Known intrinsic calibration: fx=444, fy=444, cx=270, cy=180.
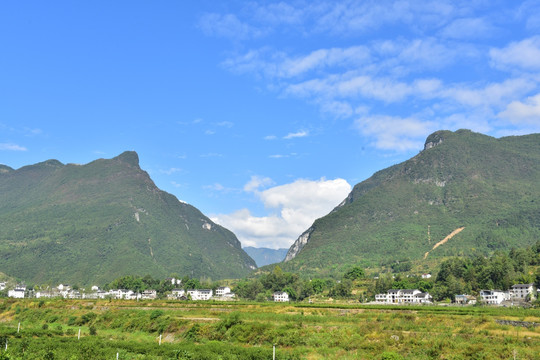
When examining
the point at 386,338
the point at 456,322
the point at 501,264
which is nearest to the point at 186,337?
the point at 386,338

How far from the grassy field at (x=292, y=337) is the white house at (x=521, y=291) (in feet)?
150

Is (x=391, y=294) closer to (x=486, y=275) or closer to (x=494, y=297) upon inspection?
(x=486, y=275)

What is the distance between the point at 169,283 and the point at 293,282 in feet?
166

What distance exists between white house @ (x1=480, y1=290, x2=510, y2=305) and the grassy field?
44154mm

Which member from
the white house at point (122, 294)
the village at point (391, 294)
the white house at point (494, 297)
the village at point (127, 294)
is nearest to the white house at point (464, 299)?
the village at point (391, 294)

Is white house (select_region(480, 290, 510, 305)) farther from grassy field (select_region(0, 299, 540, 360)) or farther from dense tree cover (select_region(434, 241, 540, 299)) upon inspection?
grassy field (select_region(0, 299, 540, 360))

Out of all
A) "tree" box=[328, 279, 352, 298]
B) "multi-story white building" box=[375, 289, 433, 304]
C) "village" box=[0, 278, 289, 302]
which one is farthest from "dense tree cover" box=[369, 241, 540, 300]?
"village" box=[0, 278, 289, 302]

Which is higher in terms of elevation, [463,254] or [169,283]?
[463,254]

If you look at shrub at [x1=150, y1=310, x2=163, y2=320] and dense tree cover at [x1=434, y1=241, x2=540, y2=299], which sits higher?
dense tree cover at [x1=434, y1=241, x2=540, y2=299]

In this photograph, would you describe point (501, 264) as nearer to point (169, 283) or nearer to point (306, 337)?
point (306, 337)

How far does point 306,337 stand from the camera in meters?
51.3

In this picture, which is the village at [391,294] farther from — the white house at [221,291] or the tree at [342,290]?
the tree at [342,290]

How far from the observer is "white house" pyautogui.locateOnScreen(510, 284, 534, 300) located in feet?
331

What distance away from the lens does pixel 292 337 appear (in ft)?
167
